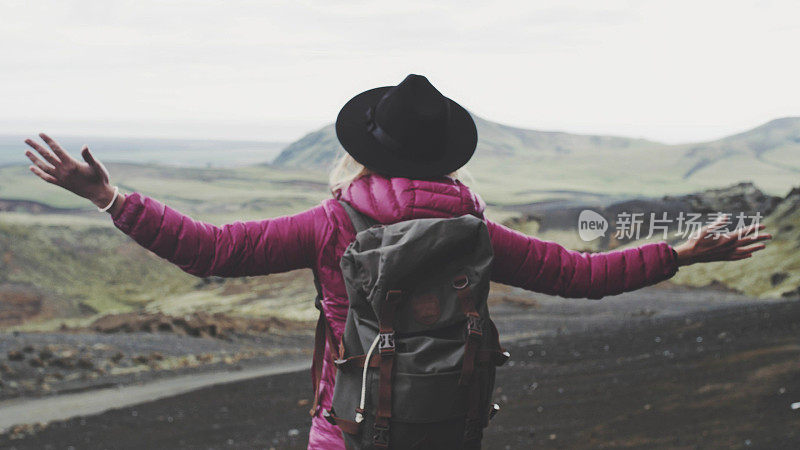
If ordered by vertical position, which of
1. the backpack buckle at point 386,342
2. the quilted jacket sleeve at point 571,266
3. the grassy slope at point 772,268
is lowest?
the grassy slope at point 772,268

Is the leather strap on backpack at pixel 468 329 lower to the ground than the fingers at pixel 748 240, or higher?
lower

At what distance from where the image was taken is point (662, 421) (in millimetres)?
6691

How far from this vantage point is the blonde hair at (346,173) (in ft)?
7.41

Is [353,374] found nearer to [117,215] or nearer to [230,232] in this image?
[230,232]

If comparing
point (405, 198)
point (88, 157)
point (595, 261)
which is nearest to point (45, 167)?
point (88, 157)

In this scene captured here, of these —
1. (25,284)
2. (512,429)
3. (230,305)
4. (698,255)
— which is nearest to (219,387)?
(512,429)

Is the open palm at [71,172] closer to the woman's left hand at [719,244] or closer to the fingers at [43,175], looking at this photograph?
the fingers at [43,175]

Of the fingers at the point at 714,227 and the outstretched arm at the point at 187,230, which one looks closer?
the outstretched arm at the point at 187,230

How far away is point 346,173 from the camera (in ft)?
7.55

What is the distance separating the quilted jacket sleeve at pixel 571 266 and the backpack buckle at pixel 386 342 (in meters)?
0.50

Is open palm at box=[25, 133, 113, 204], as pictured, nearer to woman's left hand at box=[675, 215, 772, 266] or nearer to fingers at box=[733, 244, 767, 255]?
woman's left hand at box=[675, 215, 772, 266]

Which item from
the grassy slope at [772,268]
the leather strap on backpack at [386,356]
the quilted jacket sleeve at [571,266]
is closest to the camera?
the leather strap on backpack at [386,356]

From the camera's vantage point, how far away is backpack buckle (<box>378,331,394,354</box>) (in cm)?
203

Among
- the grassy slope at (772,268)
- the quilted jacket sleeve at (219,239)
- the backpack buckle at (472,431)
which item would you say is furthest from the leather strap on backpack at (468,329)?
the grassy slope at (772,268)
